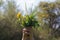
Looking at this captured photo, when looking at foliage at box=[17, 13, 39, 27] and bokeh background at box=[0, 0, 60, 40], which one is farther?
bokeh background at box=[0, 0, 60, 40]

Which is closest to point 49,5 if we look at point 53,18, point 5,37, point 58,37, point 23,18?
point 53,18

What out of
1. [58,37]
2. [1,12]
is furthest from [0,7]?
[58,37]

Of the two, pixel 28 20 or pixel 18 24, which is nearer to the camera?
pixel 28 20

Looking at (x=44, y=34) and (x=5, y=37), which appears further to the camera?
(x=44, y=34)

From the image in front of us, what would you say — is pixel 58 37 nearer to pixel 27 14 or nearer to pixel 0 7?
pixel 0 7

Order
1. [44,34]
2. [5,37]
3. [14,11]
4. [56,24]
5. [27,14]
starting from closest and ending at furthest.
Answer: [27,14] → [5,37] → [14,11] → [44,34] → [56,24]

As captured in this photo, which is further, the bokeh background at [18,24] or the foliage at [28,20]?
the bokeh background at [18,24]

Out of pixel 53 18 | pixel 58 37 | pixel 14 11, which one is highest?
pixel 14 11

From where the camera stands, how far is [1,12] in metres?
17.5

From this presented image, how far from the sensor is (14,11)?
17.9 metres

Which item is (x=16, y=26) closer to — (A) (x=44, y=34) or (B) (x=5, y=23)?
(B) (x=5, y=23)

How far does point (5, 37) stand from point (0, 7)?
2480mm

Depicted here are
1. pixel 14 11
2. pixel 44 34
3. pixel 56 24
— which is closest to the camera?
pixel 14 11

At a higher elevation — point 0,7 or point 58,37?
point 0,7
